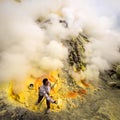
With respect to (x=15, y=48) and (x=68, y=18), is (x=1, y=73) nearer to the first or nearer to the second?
(x=15, y=48)

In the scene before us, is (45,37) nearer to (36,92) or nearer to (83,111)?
(36,92)

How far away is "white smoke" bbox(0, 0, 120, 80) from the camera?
1369 centimetres

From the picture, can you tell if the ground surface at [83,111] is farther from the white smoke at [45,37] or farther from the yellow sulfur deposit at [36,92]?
the white smoke at [45,37]

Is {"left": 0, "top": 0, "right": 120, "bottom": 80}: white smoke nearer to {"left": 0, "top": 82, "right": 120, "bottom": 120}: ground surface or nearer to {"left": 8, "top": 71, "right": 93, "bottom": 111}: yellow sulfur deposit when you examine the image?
{"left": 8, "top": 71, "right": 93, "bottom": 111}: yellow sulfur deposit

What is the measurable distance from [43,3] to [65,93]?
7807 mm

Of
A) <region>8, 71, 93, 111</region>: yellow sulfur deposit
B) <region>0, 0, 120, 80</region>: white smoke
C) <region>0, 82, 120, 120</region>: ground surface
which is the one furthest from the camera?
<region>0, 0, 120, 80</region>: white smoke

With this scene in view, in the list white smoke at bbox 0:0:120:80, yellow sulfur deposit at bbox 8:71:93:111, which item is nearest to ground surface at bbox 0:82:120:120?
yellow sulfur deposit at bbox 8:71:93:111

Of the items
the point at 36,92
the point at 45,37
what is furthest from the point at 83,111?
the point at 45,37

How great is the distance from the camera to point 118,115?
11.6 m

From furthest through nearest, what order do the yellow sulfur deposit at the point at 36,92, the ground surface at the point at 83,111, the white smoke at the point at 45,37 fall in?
1. the white smoke at the point at 45,37
2. the yellow sulfur deposit at the point at 36,92
3. the ground surface at the point at 83,111

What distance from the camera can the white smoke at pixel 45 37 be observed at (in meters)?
13.7

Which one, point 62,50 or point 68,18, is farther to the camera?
point 68,18

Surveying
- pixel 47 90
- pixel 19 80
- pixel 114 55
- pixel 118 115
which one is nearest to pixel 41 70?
pixel 19 80

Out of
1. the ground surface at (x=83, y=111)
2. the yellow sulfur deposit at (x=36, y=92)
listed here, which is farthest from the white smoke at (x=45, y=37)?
the ground surface at (x=83, y=111)
